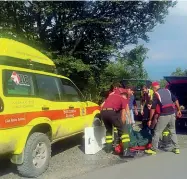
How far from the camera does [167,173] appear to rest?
19.2 feet

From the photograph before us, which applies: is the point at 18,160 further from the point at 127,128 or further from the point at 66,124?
the point at 127,128

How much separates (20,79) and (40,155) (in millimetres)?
1440

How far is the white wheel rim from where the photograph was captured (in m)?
5.84

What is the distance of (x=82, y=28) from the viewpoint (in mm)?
16109

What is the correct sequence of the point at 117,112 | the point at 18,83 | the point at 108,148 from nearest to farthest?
the point at 18,83
the point at 117,112
the point at 108,148

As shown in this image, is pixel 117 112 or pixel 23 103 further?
pixel 117 112

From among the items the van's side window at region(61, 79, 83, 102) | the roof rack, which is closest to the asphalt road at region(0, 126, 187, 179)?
the van's side window at region(61, 79, 83, 102)

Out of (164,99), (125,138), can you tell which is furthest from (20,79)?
(164,99)

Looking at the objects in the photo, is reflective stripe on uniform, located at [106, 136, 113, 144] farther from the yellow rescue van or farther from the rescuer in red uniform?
the yellow rescue van

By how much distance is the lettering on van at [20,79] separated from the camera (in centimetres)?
562

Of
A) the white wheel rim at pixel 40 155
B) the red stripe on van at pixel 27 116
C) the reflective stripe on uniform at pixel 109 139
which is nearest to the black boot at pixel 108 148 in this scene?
the reflective stripe on uniform at pixel 109 139

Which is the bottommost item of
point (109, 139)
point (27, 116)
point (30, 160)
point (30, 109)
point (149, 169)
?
point (149, 169)

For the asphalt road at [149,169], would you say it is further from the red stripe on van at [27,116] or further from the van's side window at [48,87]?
the van's side window at [48,87]

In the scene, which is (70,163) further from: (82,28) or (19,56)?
(82,28)
